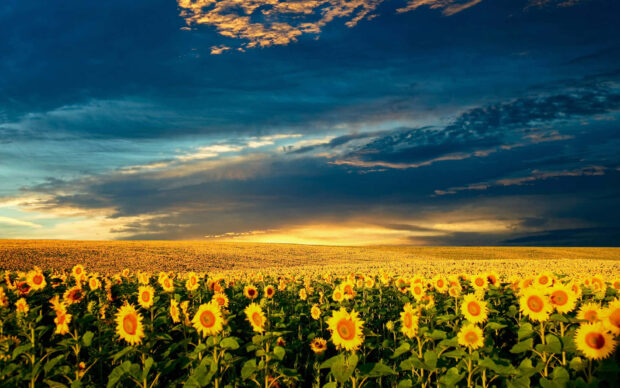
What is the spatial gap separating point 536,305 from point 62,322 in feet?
25.5

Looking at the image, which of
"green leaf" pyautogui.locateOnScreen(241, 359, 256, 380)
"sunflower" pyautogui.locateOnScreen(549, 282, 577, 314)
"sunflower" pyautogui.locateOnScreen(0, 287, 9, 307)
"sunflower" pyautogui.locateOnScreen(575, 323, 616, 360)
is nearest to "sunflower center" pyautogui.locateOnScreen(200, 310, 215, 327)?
"green leaf" pyautogui.locateOnScreen(241, 359, 256, 380)

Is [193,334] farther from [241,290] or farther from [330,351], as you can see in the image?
[241,290]

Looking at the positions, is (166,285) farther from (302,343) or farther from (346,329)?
(346,329)

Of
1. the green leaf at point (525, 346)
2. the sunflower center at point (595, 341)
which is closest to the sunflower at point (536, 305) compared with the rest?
the green leaf at point (525, 346)

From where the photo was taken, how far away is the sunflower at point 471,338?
223 inches

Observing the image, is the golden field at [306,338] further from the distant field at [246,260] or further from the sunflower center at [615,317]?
the distant field at [246,260]

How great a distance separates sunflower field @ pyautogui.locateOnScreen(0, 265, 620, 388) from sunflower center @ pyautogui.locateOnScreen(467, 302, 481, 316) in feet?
0.05

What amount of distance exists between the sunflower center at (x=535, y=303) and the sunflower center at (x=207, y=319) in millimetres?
4860

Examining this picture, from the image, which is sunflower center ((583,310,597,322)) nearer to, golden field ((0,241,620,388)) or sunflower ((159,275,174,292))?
golden field ((0,241,620,388))

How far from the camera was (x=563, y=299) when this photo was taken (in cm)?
635

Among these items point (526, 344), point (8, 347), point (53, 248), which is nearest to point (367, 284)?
point (526, 344)

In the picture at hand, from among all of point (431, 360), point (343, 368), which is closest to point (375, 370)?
point (343, 368)

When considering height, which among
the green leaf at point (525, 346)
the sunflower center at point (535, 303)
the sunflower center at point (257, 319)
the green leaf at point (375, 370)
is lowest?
the green leaf at point (375, 370)

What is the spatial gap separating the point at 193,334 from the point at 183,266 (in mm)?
40674
